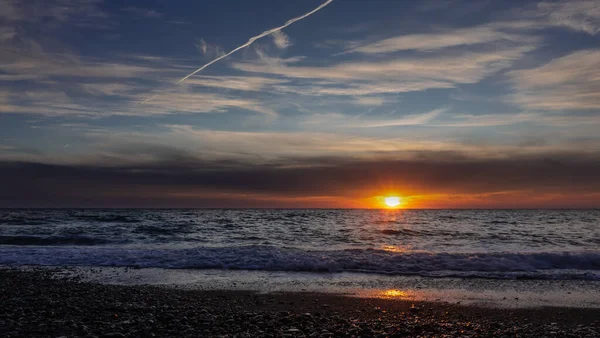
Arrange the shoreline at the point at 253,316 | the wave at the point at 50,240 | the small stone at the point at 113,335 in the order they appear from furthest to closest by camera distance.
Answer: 1. the wave at the point at 50,240
2. the shoreline at the point at 253,316
3. the small stone at the point at 113,335

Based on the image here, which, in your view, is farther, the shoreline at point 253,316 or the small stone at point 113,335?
the shoreline at point 253,316

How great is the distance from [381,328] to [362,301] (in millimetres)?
2772

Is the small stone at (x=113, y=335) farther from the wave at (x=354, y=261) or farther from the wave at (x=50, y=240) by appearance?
the wave at (x=50, y=240)

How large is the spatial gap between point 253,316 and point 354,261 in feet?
31.9

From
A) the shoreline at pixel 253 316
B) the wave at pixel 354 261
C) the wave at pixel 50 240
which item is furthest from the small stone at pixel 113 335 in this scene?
the wave at pixel 50 240

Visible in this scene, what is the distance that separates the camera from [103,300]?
10.5 metres

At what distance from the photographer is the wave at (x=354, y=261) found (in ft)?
53.5

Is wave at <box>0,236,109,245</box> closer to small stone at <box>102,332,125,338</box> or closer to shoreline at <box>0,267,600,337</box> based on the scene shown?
shoreline at <box>0,267,600,337</box>

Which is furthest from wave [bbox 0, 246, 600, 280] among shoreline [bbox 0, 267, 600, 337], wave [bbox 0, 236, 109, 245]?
wave [bbox 0, 236, 109, 245]

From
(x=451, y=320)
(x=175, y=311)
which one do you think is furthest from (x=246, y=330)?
(x=451, y=320)

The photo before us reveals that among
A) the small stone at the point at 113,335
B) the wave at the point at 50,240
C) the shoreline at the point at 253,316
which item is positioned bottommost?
the wave at the point at 50,240

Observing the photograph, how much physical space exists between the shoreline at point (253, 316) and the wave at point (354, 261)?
17.5 feet

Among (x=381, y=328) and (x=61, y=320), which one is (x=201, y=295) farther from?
(x=381, y=328)

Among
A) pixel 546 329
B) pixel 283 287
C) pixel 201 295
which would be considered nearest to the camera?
pixel 546 329
